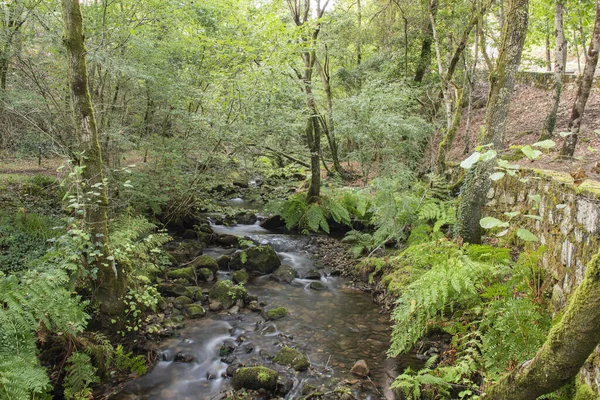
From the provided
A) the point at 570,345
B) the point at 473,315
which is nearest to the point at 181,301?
the point at 473,315

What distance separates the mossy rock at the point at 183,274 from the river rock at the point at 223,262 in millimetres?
1027

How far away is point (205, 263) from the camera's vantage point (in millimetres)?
8531

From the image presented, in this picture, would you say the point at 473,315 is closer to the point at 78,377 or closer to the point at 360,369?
the point at 360,369

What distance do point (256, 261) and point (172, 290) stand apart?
230cm

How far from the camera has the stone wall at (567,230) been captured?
3.10 metres

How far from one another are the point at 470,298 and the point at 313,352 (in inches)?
94.8

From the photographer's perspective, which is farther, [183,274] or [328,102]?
[328,102]

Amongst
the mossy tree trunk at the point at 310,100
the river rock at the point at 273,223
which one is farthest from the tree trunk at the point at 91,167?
the river rock at the point at 273,223

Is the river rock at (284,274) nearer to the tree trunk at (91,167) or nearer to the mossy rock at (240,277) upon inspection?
the mossy rock at (240,277)

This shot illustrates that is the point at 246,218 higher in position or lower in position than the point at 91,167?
lower

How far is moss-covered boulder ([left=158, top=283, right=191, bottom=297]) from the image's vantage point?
278 inches

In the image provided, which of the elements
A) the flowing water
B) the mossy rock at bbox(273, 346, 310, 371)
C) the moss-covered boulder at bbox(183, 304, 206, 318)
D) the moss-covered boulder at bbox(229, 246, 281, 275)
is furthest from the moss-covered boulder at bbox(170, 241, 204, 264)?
the mossy rock at bbox(273, 346, 310, 371)

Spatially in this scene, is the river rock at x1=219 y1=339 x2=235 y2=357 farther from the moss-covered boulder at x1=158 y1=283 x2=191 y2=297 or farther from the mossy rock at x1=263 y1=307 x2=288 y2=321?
the moss-covered boulder at x1=158 y1=283 x2=191 y2=297

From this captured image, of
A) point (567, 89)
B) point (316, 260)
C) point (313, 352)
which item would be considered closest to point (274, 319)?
point (313, 352)
